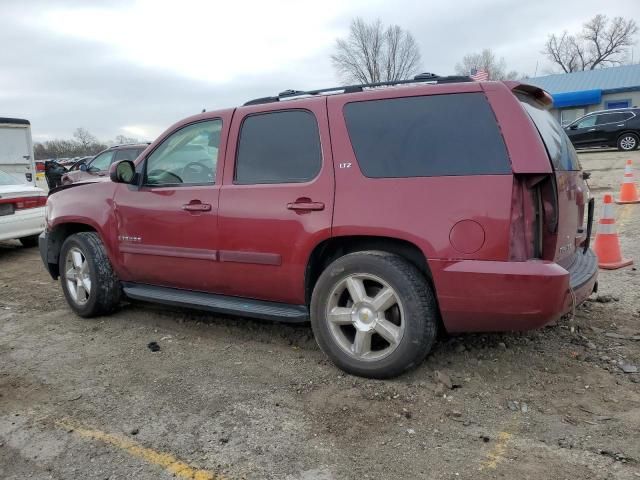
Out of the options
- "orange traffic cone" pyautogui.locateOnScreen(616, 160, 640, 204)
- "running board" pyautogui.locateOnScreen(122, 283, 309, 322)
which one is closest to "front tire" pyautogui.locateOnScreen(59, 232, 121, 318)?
"running board" pyautogui.locateOnScreen(122, 283, 309, 322)

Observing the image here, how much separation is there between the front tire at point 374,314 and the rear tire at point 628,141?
19.2 m

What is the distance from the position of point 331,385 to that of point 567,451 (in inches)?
53.3

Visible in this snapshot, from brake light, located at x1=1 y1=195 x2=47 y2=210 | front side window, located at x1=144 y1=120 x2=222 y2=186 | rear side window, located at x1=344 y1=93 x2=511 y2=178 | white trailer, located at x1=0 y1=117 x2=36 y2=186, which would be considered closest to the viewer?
rear side window, located at x1=344 y1=93 x2=511 y2=178

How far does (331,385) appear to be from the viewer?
3.29m

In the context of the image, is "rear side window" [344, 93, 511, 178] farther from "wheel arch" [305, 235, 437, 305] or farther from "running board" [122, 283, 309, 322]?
"running board" [122, 283, 309, 322]

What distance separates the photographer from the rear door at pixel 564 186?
3045 mm

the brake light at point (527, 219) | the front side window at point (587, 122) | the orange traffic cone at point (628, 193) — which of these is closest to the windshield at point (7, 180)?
the brake light at point (527, 219)

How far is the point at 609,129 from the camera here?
19109 mm

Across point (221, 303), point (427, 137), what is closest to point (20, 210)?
point (221, 303)

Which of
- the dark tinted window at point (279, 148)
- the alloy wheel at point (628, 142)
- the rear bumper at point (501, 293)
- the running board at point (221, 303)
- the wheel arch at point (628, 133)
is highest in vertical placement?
the wheel arch at point (628, 133)

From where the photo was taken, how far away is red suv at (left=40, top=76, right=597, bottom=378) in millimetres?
2906

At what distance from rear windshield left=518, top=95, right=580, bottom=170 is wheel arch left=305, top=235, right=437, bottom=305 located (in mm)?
940

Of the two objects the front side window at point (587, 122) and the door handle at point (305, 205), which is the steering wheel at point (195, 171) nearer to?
the door handle at point (305, 205)

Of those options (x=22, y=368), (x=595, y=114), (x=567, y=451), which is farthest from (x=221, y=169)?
(x=595, y=114)
